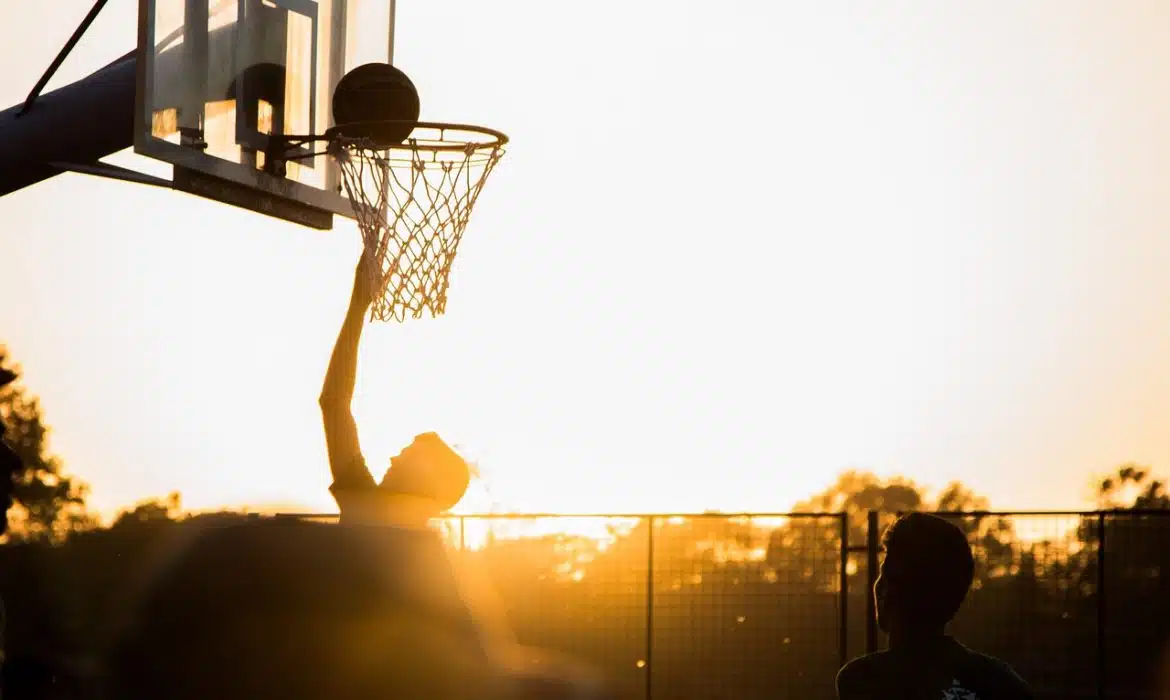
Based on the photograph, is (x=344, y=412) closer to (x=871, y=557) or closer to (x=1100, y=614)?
(x=871, y=557)

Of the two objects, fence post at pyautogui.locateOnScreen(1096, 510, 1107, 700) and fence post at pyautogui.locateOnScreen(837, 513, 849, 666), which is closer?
fence post at pyautogui.locateOnScreen(1096, 510, 1107, 700)

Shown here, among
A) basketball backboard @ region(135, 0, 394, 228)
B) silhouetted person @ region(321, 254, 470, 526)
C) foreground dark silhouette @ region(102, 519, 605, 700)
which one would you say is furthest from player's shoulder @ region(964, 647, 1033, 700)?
basketball backboard @ region(135, 0, 394, 228)

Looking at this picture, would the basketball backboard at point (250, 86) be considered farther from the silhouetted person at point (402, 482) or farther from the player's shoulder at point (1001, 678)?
the player's shoulder at point (1001, 678)

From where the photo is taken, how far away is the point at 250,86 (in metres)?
11.2

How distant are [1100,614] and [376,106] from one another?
659 cm

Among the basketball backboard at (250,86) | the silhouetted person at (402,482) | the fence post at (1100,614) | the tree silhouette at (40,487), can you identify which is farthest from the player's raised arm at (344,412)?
the tree silhouette at (40,487)

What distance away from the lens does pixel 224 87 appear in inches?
428

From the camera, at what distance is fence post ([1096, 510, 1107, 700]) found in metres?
13.6

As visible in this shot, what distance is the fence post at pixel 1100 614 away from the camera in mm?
13602

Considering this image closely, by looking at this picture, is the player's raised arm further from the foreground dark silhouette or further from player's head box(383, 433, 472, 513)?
the foreground dark silhouette

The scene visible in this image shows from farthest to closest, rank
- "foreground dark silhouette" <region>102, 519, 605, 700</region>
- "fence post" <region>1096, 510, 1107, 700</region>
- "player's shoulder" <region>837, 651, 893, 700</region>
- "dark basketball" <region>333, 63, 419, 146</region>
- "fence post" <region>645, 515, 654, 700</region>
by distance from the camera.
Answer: "fence post" <region>645, 515, 654, 700</region> < "fence post" <region>1096, 510, 1107, 700</region> < "dark basketball" <region>333, 63, 419, 146</region> < "player's shoulder" <region>837, 651, 893, 700</region> < "foreground dark silhouette" <region>102, 519, 605, 700</region>

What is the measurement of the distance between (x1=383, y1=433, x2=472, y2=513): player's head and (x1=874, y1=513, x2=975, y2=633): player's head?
211 cm

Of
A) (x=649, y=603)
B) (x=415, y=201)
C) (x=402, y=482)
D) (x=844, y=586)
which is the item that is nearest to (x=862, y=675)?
(x=402, y=482)

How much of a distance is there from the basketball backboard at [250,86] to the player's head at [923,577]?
5.99 m
